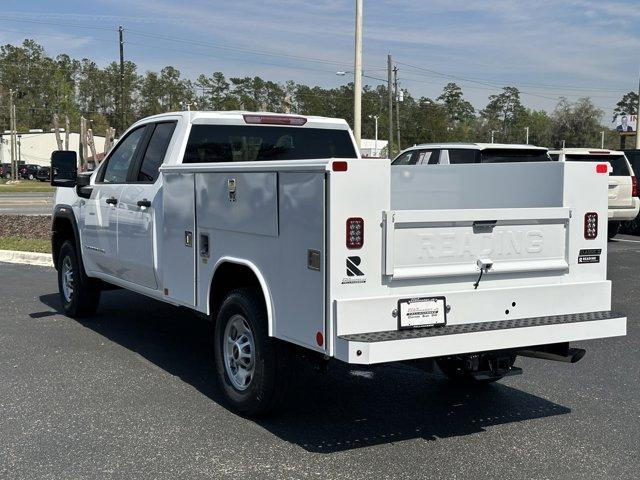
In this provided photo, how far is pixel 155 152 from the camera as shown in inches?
280

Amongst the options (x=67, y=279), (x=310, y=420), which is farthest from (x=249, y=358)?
(x=67, y=279)

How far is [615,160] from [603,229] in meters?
13.0

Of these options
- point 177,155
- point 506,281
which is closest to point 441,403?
point 506,281

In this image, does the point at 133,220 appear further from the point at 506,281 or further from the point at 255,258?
the point at 506,281

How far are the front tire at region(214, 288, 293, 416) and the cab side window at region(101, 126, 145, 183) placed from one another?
247cm

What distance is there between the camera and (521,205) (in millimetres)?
5918

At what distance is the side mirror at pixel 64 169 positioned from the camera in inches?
334

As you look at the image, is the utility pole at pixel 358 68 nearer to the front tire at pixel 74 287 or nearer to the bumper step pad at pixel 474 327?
the front tire at pixel 74 287

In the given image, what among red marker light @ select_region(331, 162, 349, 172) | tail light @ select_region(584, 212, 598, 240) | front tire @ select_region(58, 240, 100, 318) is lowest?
front tire @ select_region(58, 240, 100, 318)

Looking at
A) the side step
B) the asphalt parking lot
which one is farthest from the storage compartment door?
the side step

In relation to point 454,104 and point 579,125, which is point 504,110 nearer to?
point 454,104

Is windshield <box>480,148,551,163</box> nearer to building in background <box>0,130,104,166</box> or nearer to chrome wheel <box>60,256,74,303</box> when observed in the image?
chrome wheel <box>60,256,74,303</box>

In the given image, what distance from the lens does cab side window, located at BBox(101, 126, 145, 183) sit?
24.7 feet

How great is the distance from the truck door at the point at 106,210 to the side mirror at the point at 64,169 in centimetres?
35
